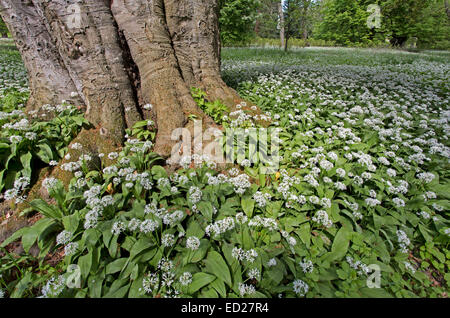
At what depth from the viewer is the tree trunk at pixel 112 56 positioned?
3.23 m

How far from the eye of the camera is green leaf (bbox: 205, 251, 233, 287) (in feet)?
6.21

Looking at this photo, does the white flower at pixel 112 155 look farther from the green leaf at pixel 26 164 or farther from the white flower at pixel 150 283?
the white flower at pixel 150 283

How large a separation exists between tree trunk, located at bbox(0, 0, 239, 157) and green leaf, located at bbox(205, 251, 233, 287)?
71.2 inches

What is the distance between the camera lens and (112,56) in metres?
3.40

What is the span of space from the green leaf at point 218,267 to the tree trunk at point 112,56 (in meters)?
1.81

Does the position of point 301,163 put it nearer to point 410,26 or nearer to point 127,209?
point 127,209

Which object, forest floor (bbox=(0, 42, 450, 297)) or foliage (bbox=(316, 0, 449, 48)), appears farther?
foliage (bbox=(316, 0, 449, 48))

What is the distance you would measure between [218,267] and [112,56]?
3.67 meters

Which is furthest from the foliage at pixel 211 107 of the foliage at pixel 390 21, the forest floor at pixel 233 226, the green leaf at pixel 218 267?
the foliage at pixel 390 21

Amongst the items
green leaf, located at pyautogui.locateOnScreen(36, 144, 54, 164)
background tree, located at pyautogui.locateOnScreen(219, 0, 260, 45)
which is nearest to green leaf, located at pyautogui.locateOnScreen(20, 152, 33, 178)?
green leaf, located at pyautogui.locateOnScreen(36, 144, 54, 164)

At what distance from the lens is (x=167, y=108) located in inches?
142

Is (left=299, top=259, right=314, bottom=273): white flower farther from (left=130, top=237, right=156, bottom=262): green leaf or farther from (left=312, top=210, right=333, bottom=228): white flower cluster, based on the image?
(left=130, top=237, right=156, bottom=262): green leaf
